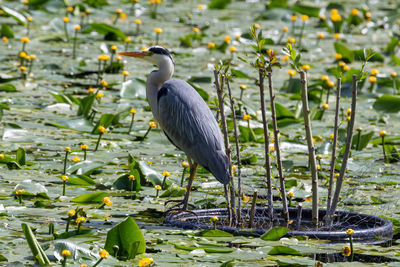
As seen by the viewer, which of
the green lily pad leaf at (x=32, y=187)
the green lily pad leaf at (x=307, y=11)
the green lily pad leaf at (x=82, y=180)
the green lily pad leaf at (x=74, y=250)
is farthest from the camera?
the green lily pad leaf at (x=307, y=11)

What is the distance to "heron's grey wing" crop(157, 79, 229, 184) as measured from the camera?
4279 millimetres

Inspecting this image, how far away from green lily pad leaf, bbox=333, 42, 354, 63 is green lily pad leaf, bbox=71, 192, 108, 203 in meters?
5.06

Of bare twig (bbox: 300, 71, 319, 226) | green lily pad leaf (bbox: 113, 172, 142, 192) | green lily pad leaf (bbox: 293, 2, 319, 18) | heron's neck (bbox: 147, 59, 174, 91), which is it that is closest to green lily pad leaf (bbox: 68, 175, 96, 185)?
green lily pad leaf (bbox: 113, 172, 142, 192)

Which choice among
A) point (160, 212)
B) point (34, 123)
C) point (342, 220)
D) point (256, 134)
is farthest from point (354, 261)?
point (34, 123)

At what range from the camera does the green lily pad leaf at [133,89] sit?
7.24 meters

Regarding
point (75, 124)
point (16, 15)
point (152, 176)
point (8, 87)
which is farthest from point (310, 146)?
point (16, 15)

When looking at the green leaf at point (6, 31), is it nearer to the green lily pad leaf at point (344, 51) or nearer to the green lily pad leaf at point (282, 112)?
the green lily pad leaf at point (344, 51)

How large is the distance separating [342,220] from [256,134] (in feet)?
6.87

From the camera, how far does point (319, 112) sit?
7.00 metres

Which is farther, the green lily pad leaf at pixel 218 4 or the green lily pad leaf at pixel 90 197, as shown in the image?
the green lily pad leaf at pixel 218 4

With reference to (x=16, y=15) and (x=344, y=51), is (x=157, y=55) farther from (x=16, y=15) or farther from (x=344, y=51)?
(x=16, y=15)

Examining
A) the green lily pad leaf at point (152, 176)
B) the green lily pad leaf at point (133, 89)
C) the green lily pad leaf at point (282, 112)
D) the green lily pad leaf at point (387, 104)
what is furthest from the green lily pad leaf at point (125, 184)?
the green lily pad leaf at point (387, 104)

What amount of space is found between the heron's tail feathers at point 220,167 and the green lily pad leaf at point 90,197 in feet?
1.99

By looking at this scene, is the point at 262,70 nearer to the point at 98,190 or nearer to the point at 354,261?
the point at 354,261
